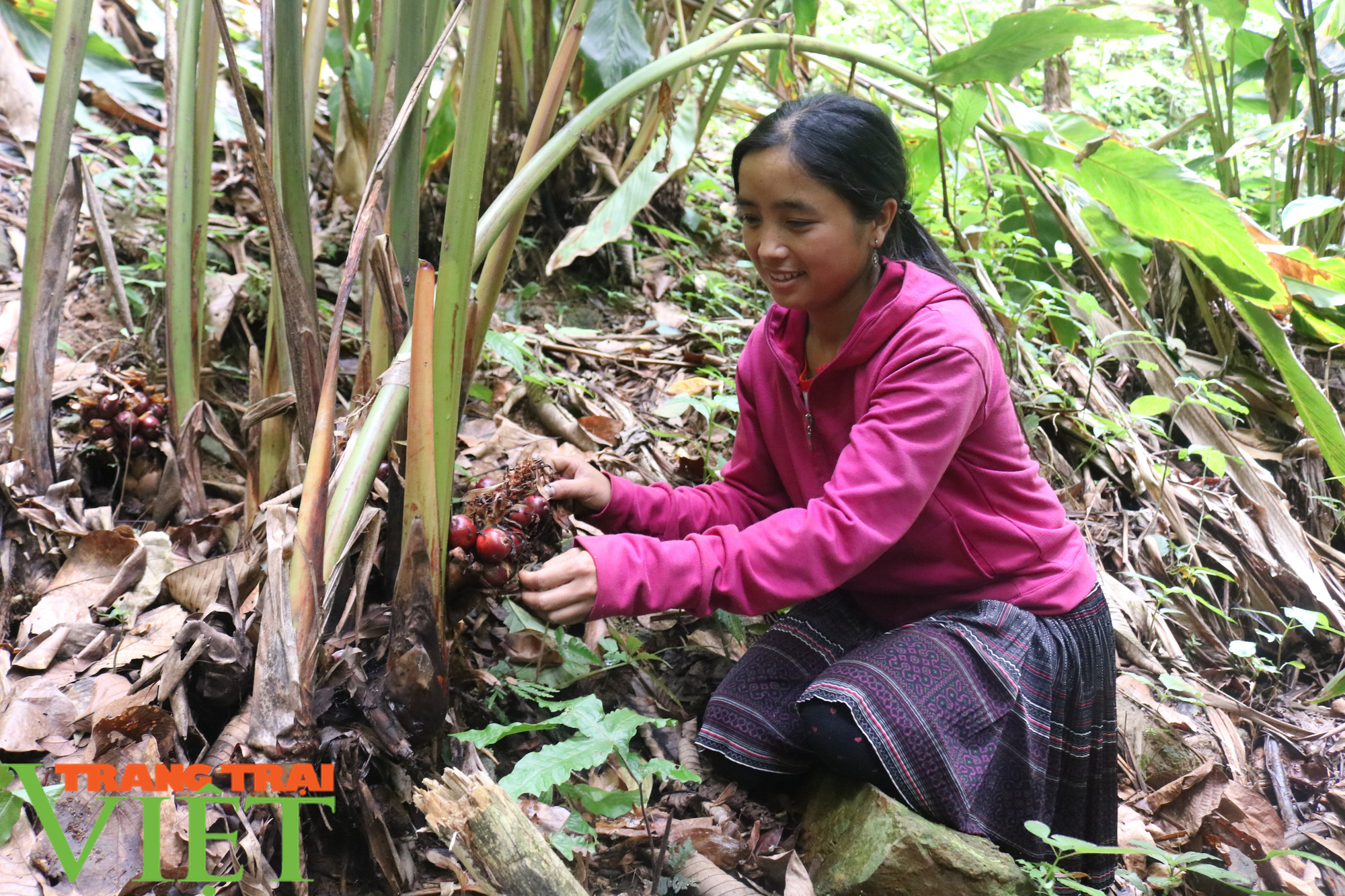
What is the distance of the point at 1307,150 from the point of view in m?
3.30

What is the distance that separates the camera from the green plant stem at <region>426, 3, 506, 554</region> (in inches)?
45.6

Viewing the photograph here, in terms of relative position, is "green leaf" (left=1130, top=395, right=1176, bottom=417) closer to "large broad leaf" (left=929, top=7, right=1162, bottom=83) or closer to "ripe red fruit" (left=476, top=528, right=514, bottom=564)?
"large broad leaf" (left=929, top=7, right=1162, bottom=83)

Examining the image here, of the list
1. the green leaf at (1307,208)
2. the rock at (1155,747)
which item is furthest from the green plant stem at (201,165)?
the green leaf at (1307,208)

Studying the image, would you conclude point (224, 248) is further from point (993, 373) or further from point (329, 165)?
point (993, 373)

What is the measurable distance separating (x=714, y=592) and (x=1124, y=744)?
1128 mm

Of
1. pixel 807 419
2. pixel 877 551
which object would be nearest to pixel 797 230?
pixel 807 419

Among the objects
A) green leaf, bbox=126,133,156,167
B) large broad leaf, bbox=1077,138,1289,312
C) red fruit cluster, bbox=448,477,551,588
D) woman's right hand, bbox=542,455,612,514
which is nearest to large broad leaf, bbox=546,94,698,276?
woman's right hand, bbox=542,455,612,514

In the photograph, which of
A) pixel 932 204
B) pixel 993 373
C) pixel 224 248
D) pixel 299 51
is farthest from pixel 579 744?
pixel 932 204

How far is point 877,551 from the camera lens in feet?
4.73

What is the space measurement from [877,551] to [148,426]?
1297mm

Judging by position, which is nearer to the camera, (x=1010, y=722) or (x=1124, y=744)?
(x=1010, y=722)

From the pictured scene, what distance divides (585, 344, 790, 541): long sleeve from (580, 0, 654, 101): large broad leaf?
0.75 m

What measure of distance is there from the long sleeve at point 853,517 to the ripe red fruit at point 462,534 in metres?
0.25

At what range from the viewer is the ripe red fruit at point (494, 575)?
1.26 metres
